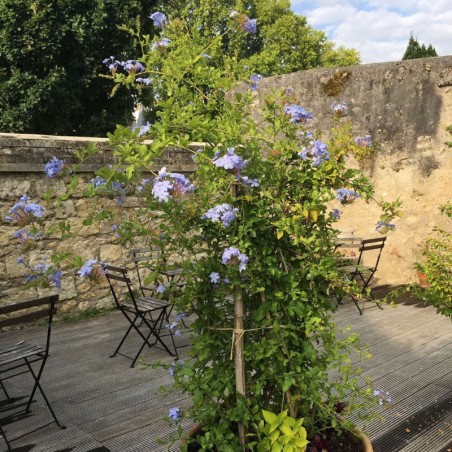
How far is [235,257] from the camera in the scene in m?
1.98

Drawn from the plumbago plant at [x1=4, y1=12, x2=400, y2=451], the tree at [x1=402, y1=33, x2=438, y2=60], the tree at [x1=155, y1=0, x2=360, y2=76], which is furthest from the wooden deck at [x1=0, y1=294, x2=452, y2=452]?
the tree at [x1=155, y1=0, x2=360, y2=76]

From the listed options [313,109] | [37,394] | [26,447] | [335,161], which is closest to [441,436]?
[335,161]

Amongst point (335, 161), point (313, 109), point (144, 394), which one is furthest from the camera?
point (313, 109)

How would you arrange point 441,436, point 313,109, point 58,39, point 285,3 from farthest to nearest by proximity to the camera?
1. point 285,3
2. point 58,39
3. point 313,109
4. point 441,436

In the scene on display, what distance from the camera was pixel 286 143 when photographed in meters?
2.12

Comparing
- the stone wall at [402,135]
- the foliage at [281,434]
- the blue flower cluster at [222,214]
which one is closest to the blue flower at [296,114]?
the blue flower cluster at [222,214]

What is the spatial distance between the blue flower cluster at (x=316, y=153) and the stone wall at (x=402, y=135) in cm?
548

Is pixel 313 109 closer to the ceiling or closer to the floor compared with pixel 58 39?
closer to the floor

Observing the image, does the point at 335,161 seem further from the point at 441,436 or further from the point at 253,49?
the point at 253,49

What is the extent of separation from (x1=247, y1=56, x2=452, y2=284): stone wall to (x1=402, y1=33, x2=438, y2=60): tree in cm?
1250

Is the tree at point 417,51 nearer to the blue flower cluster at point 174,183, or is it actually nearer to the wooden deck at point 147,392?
the wooden deck at point 147,392

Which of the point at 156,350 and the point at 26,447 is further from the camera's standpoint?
the point at 156,350

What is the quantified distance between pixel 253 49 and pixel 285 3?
294 cm

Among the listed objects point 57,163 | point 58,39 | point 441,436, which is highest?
point 58,39
